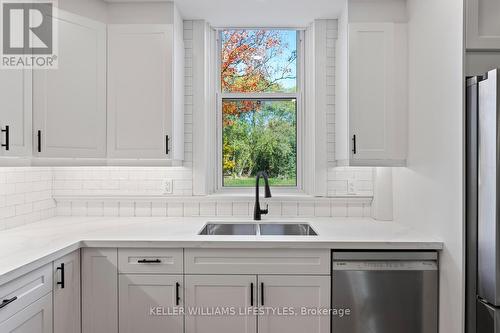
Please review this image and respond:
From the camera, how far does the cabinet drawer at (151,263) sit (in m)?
1.90

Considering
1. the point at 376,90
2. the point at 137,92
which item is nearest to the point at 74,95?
the point at 137,92

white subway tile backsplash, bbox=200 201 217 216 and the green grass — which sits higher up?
the green grass

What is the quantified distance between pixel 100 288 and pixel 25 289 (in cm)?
46

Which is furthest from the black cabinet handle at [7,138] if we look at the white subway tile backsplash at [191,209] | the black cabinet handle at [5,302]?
the white subway tile backsplash at [191,209]

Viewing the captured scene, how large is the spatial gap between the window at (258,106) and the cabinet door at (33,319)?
150 cm

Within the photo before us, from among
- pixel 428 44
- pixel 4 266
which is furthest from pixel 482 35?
pixel 4 266

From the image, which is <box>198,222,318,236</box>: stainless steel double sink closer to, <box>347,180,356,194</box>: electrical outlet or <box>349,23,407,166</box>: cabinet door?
<box>347,180,356,194</box>: electrical outlet

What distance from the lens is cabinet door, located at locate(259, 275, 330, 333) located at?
1897 mm

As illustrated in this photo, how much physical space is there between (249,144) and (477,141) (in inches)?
63.3

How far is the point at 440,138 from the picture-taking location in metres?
1.84

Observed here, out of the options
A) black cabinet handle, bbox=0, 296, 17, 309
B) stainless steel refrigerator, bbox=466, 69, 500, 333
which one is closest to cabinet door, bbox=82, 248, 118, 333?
black cabinet handle, bbox=0, 296, 17, 309

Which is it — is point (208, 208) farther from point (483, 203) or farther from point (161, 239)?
point (483, 203)

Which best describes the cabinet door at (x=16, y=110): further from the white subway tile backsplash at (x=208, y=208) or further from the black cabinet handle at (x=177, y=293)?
the white subway tile backsplash at (x=208, y=208)

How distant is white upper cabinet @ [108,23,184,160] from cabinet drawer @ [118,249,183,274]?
66 centimetres
